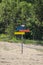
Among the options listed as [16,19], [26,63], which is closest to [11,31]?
[16,19]

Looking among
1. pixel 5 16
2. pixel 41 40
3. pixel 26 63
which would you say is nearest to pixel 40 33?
pixel 41 40

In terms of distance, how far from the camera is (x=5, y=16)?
29500 mm

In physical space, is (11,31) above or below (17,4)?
below

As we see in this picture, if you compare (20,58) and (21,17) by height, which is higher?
(20,58)

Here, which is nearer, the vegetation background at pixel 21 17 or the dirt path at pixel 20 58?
the dirt path at pixel 20 58

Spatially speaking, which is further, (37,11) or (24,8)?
(24,8)

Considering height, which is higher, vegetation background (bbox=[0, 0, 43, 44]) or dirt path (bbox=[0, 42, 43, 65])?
dirt path (bbox=[0, 42, 43, 65])

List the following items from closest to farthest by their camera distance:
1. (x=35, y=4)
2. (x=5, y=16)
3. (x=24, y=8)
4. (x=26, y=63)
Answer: (x=26, y=63), (x=35, y=4), (x=24, y=8), (x=5, y=16)

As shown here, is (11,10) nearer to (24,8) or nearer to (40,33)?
(24,8)

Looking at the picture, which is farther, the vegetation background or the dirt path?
the vegetation background

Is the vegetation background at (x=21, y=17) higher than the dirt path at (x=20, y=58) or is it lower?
lower

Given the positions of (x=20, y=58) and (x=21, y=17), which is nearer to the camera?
(x=20, y=58)

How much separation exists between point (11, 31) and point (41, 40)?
131 inches

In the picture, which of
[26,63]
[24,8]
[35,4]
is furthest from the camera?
[24,8]
